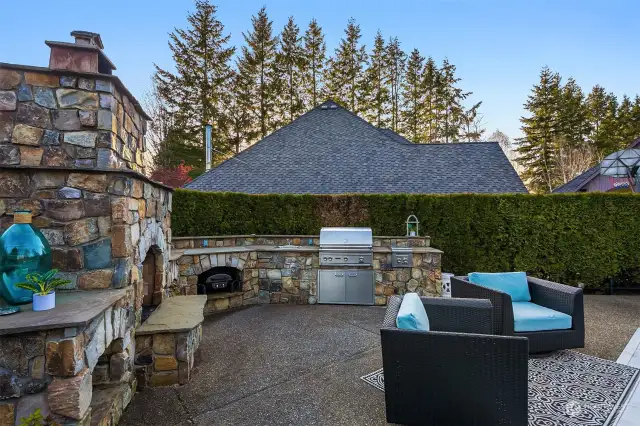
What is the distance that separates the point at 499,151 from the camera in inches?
355

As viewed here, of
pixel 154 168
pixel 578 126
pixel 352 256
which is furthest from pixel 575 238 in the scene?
pixel 578 126

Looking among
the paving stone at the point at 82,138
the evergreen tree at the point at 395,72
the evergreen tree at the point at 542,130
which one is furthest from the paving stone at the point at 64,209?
the evergreen tree at the point at 542,130

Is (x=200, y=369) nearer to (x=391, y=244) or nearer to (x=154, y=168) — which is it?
(x=391, y=244)

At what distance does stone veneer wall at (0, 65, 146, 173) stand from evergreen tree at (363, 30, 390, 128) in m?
15.5

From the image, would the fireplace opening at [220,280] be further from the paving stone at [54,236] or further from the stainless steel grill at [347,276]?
the paving stone at [54,236]

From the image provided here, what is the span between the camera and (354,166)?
8602 millimetres

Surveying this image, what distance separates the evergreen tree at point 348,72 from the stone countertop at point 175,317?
1493 cm

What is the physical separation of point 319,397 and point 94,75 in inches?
122

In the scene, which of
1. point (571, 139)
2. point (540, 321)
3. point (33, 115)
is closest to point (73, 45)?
point (33, 115)

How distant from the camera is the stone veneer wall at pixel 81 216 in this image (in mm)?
2098

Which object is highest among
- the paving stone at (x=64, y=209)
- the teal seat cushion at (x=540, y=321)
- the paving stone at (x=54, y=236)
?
the paving stone at (x=64, y=209)

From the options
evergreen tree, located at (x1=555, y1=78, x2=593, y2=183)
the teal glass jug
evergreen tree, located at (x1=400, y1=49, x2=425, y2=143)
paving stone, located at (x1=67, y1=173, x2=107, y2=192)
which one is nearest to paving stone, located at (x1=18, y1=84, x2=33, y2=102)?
paving stone, located at (x1=67, y1=173, x2=107, y2=192)

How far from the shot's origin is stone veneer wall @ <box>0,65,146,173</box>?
2152 mm

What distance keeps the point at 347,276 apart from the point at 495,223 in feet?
11.3
